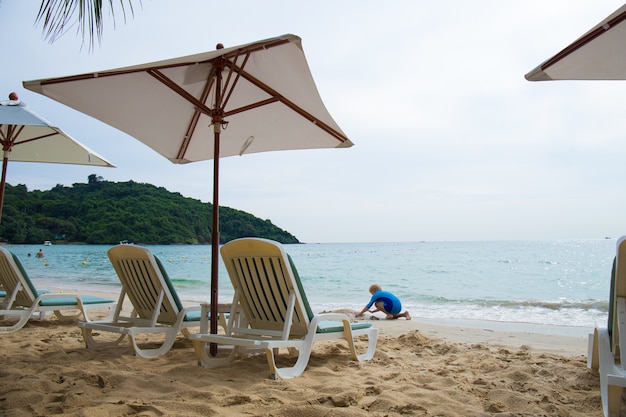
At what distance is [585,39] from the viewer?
10.0 feet

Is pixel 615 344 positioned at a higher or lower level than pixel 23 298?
higher

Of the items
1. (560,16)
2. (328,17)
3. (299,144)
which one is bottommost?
(299,144)

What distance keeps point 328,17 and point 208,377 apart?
19.9 ft

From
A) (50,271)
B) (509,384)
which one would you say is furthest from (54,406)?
(50,271)

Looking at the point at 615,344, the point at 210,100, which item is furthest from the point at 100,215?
the point at 615,344

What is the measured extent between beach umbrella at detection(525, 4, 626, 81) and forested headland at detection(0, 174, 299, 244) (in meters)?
33.4

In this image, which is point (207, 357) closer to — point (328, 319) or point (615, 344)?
point (328, 319)

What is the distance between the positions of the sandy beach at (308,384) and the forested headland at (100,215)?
32226mm

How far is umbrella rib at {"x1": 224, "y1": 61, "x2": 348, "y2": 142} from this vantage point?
4211 millimetres

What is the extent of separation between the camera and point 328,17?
766 cm

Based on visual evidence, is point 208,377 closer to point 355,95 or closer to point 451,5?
point 451,5

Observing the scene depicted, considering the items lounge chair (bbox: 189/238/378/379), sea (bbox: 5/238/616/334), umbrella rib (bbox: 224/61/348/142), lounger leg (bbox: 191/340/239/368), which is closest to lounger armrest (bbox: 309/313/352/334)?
lounge chair (bbox: 189/238/378/379)

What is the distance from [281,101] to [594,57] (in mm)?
2514

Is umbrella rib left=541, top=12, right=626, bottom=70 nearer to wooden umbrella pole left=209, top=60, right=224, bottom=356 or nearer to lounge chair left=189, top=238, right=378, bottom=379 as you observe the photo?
lounge chair left=189, top=238, right=378, bottom=379
